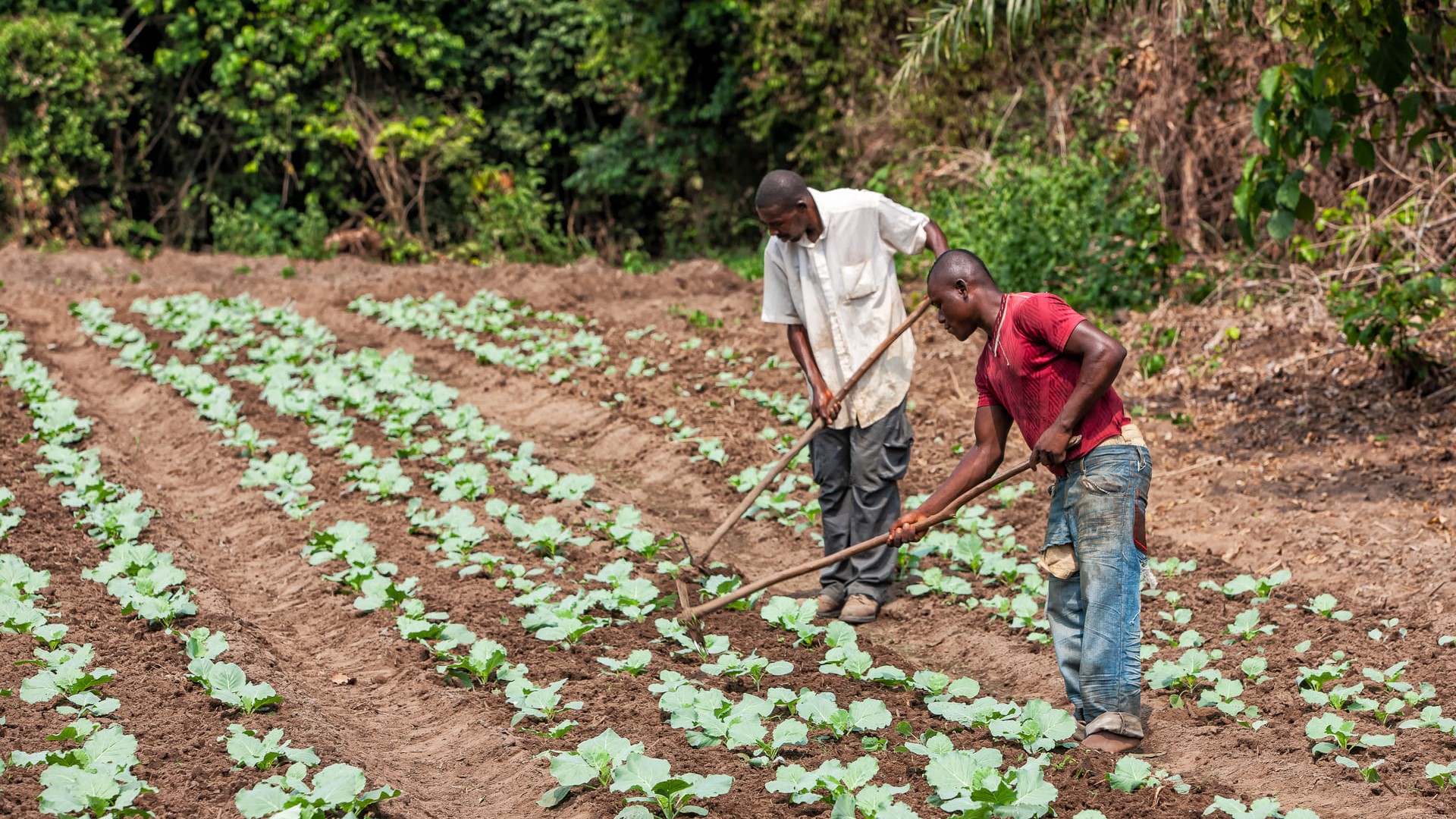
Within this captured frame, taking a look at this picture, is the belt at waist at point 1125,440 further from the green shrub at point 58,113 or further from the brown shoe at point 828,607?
the green shrub at point 58,113

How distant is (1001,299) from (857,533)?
1635mm

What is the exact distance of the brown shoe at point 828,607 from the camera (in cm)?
532

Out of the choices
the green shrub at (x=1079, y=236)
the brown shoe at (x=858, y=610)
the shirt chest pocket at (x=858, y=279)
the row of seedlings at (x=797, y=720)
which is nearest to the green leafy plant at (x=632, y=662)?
the row of seedlings at (x=797, y=720)

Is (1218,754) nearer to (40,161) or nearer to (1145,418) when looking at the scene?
(1145,418)

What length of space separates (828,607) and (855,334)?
1134mm

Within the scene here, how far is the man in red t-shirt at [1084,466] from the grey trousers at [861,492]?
1.26 m

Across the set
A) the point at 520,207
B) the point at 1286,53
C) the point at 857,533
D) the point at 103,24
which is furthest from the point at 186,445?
the point at 103,24

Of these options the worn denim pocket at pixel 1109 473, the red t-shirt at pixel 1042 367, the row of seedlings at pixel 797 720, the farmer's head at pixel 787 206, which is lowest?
the row of seedlings at pixel 797 720

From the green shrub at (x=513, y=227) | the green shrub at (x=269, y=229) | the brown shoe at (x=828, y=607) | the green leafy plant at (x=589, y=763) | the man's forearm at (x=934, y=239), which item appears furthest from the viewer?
the green shrub at (x=269, y=229)

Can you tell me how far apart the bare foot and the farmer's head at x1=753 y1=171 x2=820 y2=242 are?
224 cm

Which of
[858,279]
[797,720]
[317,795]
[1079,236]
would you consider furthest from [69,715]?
[1079,236]

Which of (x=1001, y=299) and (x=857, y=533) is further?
(x=857, y=533)

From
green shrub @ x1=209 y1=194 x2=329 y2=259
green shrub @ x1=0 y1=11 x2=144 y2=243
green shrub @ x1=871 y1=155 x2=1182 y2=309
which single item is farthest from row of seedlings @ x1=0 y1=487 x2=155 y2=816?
green shrub @ x1=0 y1=11 x2=144 y2=243

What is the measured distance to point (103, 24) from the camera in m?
16.0
